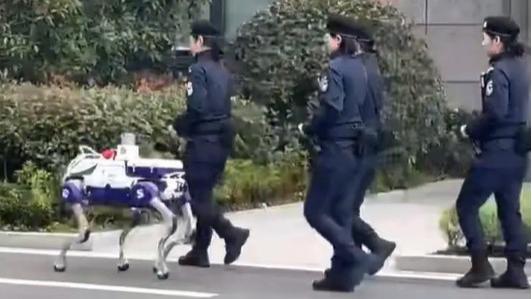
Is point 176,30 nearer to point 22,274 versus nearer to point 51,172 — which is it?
point 51,172

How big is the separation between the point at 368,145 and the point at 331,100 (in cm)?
43

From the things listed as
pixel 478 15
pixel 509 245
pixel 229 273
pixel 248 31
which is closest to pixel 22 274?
pixel 229 273

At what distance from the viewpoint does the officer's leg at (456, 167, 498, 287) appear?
11188 mm

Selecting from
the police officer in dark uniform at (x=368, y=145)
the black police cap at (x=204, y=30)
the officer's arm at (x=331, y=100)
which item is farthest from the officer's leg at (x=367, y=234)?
the black police cap at (x=204, y=30)

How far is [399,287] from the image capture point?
11547mm

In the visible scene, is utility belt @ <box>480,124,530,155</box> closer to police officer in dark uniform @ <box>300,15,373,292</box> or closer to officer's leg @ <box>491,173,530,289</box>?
officer's leg @ <box>491,173,530,289</box>

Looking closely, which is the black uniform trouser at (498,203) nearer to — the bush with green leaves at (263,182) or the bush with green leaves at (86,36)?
the bush with green leaves at (263,182)

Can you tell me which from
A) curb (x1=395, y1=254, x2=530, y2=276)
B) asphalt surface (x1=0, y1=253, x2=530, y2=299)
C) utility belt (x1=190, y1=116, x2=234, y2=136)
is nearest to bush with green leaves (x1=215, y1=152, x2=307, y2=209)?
asphalt surface (x1=0, y1=253, x2=530, y2=299)

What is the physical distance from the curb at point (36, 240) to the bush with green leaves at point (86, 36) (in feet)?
14.3

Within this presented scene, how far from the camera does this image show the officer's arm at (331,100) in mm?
10953

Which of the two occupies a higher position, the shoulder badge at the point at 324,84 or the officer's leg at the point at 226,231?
the shoulder badge at the point at 324,84

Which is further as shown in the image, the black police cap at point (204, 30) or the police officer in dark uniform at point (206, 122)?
the black police cap at point (204, 30)

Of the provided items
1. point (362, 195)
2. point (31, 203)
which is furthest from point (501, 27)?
point (31, 203)

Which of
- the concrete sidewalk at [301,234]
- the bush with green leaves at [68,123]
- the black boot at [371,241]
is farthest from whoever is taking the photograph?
the bush with green leaves at [68,123]
